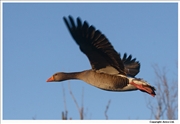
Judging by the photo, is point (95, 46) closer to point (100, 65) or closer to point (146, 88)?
point (100, 65)

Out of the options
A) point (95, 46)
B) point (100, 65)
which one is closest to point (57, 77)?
point (100, 65)

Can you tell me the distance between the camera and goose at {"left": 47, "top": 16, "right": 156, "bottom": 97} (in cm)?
819

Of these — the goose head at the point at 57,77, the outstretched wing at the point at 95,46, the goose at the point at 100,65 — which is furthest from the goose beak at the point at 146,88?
the goose head at the point at 57,77

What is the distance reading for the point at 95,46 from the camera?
844 centimetres

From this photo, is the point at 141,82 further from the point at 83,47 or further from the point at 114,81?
the point at 83,47

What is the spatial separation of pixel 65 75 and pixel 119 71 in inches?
48.3

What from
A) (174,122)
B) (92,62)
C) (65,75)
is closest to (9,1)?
(65,75)

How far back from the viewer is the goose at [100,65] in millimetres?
8188

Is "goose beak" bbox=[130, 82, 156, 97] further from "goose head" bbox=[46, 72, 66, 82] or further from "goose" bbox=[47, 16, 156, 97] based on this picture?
"goose head" bbox=[46, 72, 66, 82]

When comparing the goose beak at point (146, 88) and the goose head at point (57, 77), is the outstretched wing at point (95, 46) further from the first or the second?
the goose head at point (57, 77)

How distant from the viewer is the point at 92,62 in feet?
29.5

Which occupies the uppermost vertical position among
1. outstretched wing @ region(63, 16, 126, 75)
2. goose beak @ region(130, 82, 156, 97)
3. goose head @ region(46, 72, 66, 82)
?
outstretched wing @ region(63, 16, 126, 75)

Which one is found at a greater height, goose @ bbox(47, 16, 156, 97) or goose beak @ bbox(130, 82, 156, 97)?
goose @ bbox(47, 16, 156, 97)

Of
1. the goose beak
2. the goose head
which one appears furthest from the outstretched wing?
the goose head
